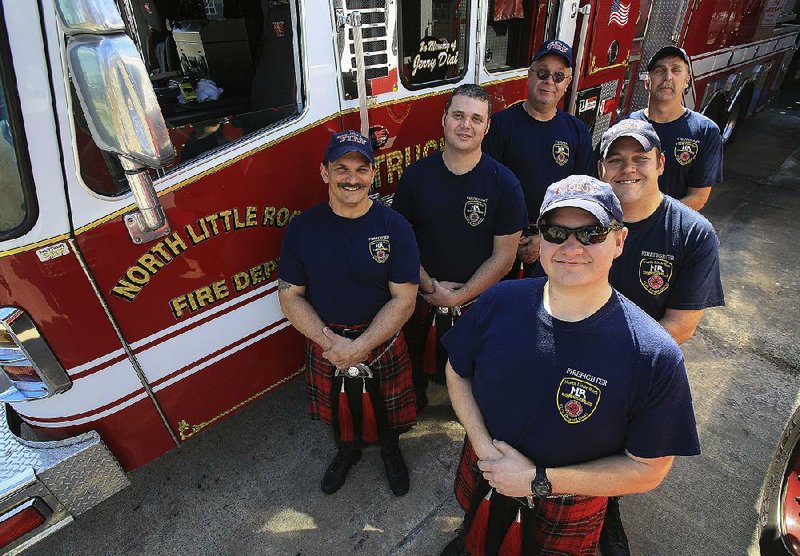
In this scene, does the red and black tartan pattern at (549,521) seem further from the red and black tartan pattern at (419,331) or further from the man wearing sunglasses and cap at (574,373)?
the red and black tartan pattern at (419,331)

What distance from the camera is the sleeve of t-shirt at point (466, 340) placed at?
5.07ft

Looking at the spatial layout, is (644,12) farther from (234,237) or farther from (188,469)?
(188,469)

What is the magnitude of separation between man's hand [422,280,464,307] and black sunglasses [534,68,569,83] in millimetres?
1410

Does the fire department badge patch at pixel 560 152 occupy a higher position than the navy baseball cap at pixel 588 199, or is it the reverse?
the navy baseball cap at pixel 588 199

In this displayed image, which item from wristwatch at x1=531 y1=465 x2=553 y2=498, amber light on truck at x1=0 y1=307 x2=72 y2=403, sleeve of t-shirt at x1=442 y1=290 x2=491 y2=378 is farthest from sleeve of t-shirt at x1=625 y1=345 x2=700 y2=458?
amber light on truck at x1=0 y1=307 x2=72 y2=403

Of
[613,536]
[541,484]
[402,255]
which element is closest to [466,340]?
[541,484]

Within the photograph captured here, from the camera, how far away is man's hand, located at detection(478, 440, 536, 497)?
57.7 inches

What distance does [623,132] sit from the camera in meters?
1.90

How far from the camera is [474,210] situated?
2500mm

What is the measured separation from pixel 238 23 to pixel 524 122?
79.0 inches

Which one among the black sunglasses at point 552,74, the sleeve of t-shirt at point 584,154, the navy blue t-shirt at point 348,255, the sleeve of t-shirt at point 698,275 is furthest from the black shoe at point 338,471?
the black sunglasses at point 552,74

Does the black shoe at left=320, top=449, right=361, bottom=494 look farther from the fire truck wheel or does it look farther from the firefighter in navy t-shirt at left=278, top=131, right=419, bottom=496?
the fire truck wheel

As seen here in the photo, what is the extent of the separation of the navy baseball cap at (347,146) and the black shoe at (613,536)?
2.00m

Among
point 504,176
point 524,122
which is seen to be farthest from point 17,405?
point 524,122
